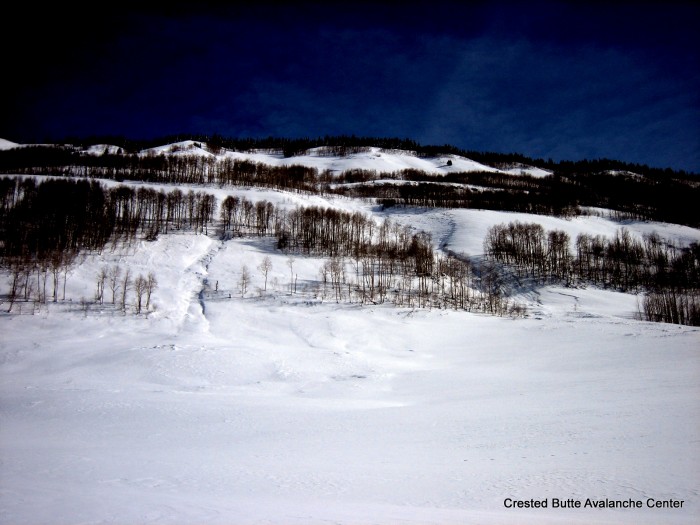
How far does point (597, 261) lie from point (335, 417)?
77623 mm

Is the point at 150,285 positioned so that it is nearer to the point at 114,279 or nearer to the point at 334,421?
the point at 114,279

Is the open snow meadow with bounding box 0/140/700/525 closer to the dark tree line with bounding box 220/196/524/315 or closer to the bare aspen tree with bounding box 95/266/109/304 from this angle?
the bare aspen tree with bounding box 95/266/109/304

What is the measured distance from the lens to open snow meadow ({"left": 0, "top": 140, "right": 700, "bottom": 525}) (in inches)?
253

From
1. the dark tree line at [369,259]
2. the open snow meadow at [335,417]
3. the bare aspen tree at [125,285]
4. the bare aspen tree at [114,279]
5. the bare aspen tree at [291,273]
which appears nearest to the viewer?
the open snow meadow at [335,417]

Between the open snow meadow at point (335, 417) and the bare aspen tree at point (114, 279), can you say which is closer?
the open snow meadow at point (335, 417)

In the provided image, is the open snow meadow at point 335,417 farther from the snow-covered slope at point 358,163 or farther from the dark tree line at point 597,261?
the snow-covered slope at point 358,163

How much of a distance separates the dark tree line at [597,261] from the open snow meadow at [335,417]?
100 feet

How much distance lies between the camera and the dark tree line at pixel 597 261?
62.2 m

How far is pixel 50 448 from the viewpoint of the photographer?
10.3 m

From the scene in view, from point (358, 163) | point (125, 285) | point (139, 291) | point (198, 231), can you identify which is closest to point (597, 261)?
point (198, 231)

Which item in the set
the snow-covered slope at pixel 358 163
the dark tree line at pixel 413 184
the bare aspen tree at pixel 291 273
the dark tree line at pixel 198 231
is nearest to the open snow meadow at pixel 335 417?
the dark tree line at pixel 198 231

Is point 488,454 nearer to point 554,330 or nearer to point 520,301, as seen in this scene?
point 554,330

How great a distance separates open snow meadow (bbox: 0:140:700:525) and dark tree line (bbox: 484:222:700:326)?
3062 cm

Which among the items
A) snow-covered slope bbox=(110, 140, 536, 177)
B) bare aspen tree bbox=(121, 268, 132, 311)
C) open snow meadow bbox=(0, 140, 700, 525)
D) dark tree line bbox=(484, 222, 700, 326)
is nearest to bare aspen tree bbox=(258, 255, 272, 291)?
open snow meadow bbox=(0, 140, 700, 525)
